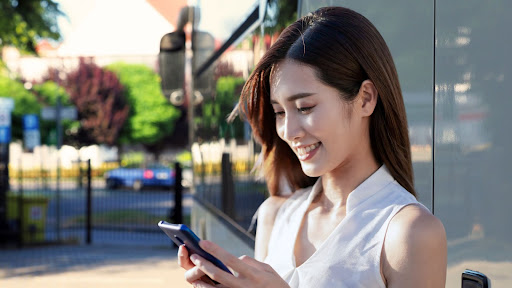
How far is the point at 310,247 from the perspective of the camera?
176 centimetres

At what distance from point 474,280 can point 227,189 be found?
375 cm

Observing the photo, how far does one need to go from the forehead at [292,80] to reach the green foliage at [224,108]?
2.68 metres

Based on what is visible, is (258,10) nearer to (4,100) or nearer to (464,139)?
(464,139)

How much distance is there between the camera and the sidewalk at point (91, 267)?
30.6ft

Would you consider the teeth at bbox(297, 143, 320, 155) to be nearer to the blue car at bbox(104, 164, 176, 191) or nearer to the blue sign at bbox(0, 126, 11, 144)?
the blue sign at bbox(0, 126, 11, 144)

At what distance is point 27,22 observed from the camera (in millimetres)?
12359

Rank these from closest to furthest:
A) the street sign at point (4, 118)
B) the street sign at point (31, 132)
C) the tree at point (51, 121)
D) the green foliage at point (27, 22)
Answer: the green foliage at point (27, 22) < the street sign at point (4, 118) < the street sign at point (31, 132) < the tree at point (51, 121)

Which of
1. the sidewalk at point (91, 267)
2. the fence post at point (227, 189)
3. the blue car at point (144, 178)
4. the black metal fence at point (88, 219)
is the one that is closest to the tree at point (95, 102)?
the blue car at point (144, 178)

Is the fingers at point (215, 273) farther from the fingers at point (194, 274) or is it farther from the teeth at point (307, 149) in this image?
the teeth at point (307, 149)

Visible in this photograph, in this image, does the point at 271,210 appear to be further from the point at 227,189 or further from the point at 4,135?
the point at 4,135

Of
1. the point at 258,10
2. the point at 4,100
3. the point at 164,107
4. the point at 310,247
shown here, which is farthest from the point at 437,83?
the point at 164,107

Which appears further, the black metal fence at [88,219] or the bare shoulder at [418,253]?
the black metal fence at [88,219]

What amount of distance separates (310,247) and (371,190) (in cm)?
22

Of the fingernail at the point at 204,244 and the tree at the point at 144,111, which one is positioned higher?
the tree at the point at 144,111
